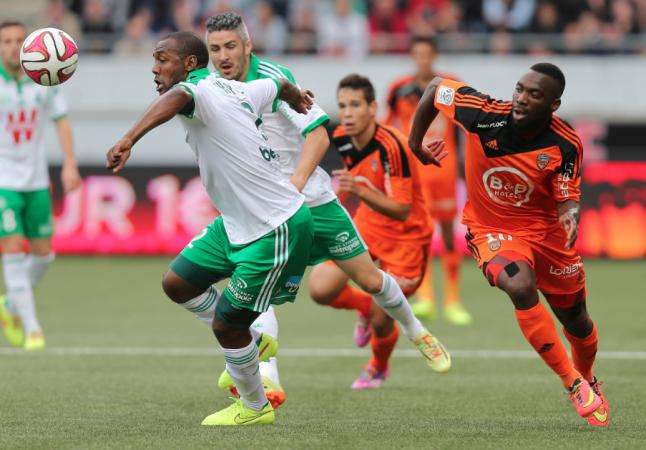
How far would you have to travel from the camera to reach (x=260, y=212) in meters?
6.92

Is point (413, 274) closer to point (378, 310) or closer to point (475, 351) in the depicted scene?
point (378, 310)

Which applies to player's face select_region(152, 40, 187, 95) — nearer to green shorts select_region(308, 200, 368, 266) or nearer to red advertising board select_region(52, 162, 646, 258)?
green shorts select_region(308, 200, 368, 266)

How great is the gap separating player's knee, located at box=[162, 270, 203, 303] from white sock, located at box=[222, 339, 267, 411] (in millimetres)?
469

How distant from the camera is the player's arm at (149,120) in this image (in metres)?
5.92

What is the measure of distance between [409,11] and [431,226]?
43.5 feet

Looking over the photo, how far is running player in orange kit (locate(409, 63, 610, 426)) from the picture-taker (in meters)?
7.17

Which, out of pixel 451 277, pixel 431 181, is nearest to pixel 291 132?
pixel 451 277

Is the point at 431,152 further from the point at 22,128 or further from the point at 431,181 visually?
the point at 431,181

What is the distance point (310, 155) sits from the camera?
781cm

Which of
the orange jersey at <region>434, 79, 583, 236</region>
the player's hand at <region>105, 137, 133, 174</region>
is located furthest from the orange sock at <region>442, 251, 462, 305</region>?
the player's hand at <region>105, 137, 133, 174</region>

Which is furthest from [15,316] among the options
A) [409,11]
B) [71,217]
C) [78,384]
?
[409,11]

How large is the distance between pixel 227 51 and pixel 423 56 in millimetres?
5849

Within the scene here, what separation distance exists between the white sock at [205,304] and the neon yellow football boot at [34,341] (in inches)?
148

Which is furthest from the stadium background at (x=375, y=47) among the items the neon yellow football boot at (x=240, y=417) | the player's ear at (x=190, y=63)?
the player's ear at (x=190, y=63)
